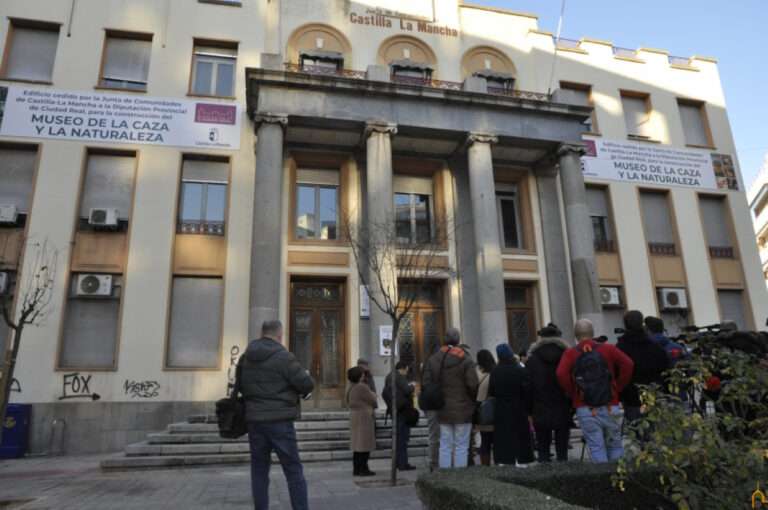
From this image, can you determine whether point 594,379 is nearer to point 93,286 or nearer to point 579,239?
point 579,239

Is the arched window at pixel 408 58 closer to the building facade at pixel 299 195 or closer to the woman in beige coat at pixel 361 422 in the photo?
the building facade at pixel 299 195

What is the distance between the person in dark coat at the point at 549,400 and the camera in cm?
623

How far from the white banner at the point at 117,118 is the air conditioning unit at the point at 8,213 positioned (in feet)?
7.04

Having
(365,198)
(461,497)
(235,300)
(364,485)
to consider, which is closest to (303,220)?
(365,198)

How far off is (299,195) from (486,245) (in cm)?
587

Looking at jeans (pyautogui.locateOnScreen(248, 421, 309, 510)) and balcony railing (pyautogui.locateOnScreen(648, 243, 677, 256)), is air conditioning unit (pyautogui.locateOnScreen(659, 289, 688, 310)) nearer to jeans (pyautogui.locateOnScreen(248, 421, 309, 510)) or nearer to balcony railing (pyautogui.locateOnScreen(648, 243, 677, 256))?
balcony railing (pyautogui.locateOnScreen(648, 243, 677, 256))

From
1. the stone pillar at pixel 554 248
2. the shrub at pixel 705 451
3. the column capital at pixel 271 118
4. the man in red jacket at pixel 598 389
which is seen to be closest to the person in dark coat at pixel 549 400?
the man in red jacket at pixel 598 389

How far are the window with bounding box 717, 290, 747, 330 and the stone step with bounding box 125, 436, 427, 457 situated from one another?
13.9 m

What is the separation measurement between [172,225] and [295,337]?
4.62 meters

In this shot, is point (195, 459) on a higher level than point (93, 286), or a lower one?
lower

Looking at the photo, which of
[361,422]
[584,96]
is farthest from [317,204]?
[584,96]

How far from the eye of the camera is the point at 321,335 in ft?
49.4

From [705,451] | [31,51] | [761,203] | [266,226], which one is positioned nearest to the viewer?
[705,451]

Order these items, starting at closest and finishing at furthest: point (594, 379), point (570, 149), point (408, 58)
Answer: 1. point (594, 379)
2. point (570, 149)
3. point (408, 58)
